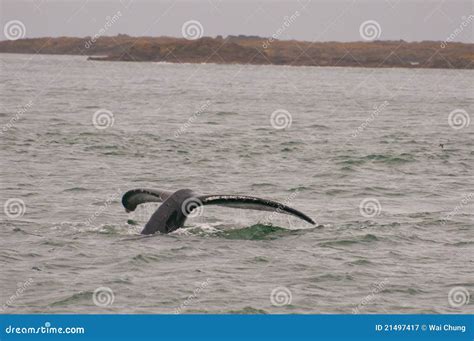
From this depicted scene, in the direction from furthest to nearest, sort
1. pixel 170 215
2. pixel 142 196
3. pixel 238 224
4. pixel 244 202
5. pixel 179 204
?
pixel 238 224 → pixel 142 196 → pixel 170 215 → pixel 179 204 → pixel 244 202

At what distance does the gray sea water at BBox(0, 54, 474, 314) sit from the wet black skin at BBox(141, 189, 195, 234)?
0.25m

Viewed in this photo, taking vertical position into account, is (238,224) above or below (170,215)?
above

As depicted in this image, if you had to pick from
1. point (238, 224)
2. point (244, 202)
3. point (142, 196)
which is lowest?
point (244, 202)

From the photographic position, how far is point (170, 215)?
17.4 metres

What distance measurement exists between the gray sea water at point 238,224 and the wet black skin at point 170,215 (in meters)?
0.25

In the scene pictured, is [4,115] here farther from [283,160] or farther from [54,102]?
[283,160]

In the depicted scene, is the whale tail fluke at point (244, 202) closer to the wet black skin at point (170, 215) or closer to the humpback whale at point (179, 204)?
the humpback whale at point (179, 204)

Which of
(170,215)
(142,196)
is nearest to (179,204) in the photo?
(170,215)

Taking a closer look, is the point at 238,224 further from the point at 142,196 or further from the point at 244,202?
the point at 244,202

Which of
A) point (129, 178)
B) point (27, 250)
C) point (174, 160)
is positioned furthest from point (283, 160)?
point (27, 250)

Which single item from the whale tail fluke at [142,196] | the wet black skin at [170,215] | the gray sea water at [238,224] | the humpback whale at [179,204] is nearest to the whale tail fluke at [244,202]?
the humpback whale at [179,204]

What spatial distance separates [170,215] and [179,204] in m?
0.50

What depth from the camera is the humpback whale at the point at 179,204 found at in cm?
1636

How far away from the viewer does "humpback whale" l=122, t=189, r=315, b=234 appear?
16.4 meters
